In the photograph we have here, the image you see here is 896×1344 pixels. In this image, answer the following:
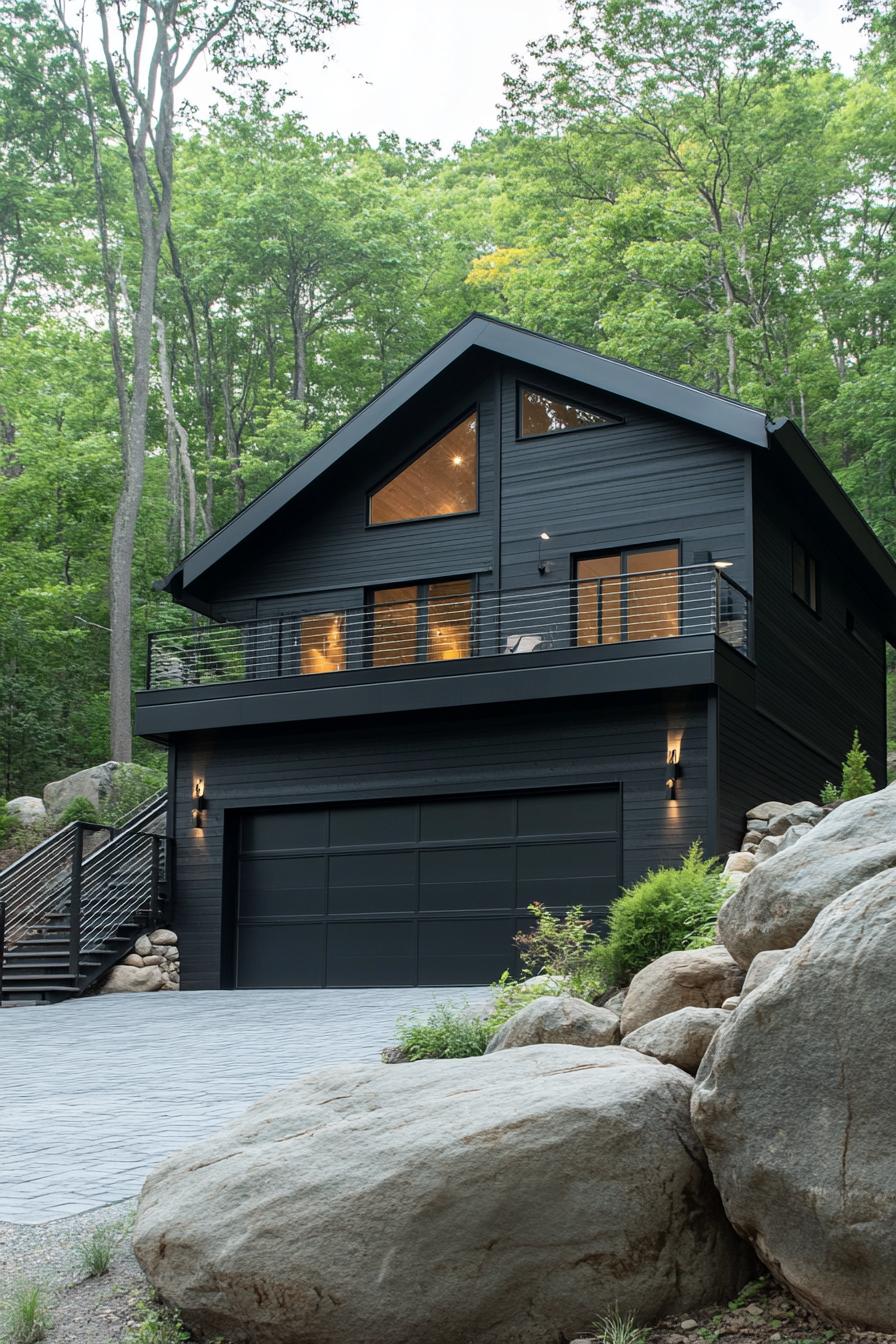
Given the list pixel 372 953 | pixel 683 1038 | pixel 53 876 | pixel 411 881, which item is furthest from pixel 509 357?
pixel 683 1038

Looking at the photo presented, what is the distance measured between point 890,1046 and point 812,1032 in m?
0.25

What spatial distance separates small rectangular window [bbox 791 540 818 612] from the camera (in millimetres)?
20094

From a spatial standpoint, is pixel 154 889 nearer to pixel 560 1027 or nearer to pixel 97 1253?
pixel 560 1027

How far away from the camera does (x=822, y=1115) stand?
408 cm

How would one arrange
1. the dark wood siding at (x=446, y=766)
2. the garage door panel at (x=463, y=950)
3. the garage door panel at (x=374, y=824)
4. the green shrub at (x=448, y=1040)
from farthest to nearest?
the garage door panel at (x=374, y=824)
the garage door panel at (x=463, y=950)
the dark wood siding at (x=446, y=766)
the green shrub at (x=448, y=1040)

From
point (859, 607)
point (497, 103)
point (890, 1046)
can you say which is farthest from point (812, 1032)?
point (497, 103)

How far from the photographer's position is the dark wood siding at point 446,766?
1623 centimetres

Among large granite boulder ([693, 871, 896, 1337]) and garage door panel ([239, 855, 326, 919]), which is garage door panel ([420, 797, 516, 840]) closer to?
garage door panel ([239, 855, 326, 919])

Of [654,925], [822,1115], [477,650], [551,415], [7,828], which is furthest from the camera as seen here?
[7,828]

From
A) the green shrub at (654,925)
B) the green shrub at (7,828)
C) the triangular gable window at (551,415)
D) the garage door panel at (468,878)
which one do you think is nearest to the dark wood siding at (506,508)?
the triangular gable window at (551,415)

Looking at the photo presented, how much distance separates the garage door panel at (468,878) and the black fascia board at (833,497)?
6665 mm

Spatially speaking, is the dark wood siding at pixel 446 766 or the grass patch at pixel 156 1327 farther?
the dark wood siding at pixel 446 766

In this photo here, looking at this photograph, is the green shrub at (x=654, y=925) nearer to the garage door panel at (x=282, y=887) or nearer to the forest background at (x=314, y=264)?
the garage door panel at (x=282, y=887)

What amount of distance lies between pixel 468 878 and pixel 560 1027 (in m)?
10.4
